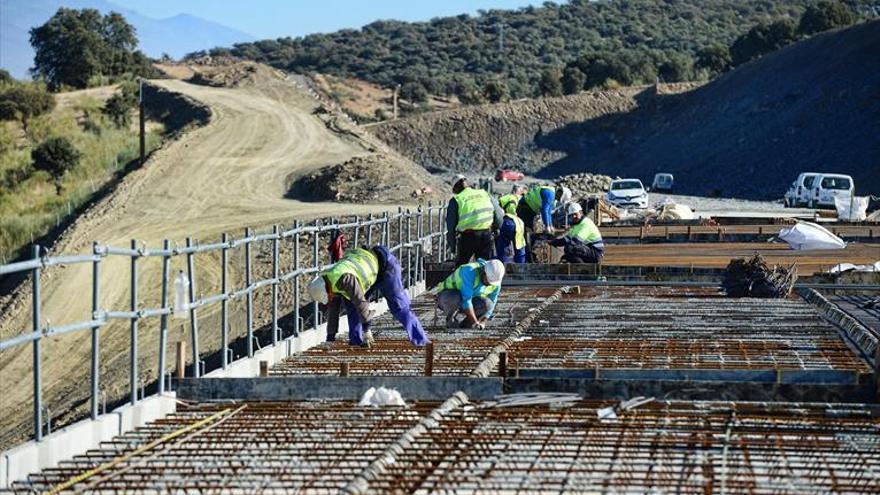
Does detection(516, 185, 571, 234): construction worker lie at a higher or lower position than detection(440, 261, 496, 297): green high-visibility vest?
higher

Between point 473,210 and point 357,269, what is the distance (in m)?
5.46

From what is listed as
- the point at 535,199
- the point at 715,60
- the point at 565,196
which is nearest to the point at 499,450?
the point at 535,199

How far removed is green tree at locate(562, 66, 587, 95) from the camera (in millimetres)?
102625

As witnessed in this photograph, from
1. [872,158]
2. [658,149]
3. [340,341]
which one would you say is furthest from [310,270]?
[658,149]

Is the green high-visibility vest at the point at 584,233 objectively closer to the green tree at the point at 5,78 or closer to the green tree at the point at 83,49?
the green tree at the point at 5,78

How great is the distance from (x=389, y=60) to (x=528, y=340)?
114948mm

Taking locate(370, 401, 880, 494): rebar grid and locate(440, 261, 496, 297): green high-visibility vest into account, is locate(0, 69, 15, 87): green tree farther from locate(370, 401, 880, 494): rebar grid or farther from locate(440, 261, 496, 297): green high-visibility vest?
locate(370, 401, 880, 494): rebar grid

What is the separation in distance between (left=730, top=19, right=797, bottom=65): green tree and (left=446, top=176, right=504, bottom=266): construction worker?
8689 centimetres

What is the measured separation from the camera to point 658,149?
3201 inches

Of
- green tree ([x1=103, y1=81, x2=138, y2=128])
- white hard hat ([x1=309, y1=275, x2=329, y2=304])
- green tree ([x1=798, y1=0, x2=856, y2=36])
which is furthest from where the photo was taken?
green tree ([x1=798, y1=0, x2=856, y2=36])

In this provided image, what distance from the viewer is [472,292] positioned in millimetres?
15586

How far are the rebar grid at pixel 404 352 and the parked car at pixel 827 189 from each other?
3329cm

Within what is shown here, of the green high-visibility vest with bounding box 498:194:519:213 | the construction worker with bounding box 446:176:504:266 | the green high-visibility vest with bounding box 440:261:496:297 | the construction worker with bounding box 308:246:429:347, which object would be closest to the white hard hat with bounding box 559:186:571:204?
the green high-visibility vest with bounding box 498:194:519:213

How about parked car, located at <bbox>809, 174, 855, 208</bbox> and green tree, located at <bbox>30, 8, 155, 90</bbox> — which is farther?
green tree, located at <bbox>30, 8, 155, 90</bbox>
